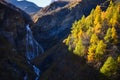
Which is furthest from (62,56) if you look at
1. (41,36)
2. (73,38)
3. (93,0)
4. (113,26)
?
(93,0)

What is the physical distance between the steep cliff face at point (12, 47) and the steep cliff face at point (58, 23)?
36412mm

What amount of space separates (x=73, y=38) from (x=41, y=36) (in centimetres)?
4324

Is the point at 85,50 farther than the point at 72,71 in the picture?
Yes

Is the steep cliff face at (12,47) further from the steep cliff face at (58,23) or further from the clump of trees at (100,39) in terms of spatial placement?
the steep cliff face at (58,23)

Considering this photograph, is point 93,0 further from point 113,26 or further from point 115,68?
point 115,68

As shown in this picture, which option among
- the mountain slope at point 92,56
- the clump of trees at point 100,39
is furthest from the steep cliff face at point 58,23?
the mountain slope at point 92,56

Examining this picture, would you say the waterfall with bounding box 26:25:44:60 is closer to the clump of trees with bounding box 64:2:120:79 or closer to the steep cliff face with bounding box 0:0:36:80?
the steep cliff face with bounding box 0:0:36:80

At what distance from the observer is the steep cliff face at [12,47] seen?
10638 cm

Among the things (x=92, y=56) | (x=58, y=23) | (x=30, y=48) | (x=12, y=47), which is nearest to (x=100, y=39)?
(x=92, y=56)

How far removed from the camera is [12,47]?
126 meters

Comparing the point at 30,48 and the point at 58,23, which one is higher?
the point at 30,48

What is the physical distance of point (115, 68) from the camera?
307 feet

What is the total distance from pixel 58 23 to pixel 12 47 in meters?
69.9

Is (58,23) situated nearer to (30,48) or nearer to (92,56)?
(30,48)
